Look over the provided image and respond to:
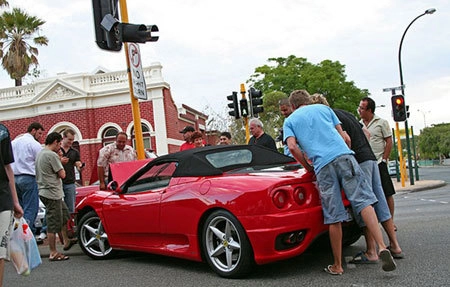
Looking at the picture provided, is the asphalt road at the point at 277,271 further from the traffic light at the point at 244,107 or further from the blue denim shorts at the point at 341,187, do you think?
the traffic light at the point at 244,107

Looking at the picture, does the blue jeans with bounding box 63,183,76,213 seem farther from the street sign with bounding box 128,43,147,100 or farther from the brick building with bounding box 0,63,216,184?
the brick building with bounding box 0,63,216,184

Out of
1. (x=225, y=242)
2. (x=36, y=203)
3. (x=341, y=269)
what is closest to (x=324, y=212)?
(x=341, y=269)

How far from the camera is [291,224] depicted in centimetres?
453

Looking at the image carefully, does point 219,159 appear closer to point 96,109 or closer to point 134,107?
point 134,107

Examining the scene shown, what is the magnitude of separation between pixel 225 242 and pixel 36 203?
3603 mm

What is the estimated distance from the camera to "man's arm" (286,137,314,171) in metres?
4.88

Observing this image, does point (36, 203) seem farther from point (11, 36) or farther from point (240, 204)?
point (11, 36)

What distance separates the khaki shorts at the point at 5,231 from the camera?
3.91 meters

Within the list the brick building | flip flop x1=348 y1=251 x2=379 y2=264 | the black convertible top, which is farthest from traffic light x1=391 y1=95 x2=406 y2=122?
flip flop x1=348 y1=251 x2=379 y2=264

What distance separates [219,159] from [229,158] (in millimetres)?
147

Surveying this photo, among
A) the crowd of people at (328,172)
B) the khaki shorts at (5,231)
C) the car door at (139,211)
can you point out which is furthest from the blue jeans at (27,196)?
the khaki shorts at (5,231)

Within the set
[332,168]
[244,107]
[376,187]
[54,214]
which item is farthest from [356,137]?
[244,107]

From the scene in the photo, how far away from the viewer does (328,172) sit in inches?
185

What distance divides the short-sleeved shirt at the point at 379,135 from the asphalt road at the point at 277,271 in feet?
3.72
